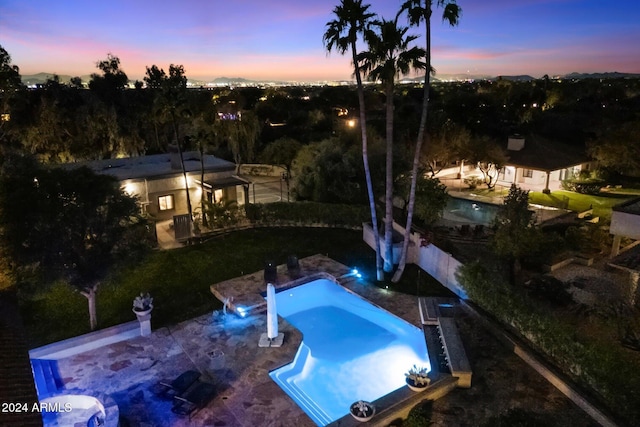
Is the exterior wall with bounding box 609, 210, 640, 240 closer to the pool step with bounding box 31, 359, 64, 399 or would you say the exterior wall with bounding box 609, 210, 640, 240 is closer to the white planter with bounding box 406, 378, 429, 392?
the white planter with bounding box 406, 378, 429, 392

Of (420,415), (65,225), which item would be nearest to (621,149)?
(420,415)

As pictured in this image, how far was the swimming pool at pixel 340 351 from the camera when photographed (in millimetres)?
10727

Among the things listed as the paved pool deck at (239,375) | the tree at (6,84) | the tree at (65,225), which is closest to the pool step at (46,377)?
the paved pool deck at (239,375)

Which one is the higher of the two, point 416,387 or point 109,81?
point 109,81

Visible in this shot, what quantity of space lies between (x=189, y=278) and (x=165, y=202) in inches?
324

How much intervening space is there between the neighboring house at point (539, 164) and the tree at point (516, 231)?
16.6 m

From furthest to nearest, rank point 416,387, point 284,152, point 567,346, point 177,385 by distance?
point 284,152, point 567,346, point 416,387, point 177,385

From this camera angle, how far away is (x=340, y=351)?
1276cm

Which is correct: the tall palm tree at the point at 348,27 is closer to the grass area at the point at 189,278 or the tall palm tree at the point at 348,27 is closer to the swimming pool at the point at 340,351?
the swimming pool at the point at 340,351

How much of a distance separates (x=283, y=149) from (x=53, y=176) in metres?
23.5

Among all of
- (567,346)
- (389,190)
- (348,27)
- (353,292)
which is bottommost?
(353,292)

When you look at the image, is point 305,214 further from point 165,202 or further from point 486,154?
point 486,154

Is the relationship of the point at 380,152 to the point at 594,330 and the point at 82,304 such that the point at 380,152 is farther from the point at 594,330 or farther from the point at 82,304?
the point at 82,304

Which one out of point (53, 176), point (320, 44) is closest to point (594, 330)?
point (320, 44)
